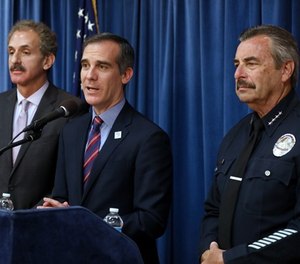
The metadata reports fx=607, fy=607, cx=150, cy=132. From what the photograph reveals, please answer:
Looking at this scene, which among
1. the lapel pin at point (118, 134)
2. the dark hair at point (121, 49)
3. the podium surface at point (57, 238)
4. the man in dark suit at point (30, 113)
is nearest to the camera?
the podium surface at point (57, 238)

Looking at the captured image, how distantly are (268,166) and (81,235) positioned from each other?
1.22 meters

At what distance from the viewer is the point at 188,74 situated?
3438 mm

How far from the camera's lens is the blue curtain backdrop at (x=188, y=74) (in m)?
3.22

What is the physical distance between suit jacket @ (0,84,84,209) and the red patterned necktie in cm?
33

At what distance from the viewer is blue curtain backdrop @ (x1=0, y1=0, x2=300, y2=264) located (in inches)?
127

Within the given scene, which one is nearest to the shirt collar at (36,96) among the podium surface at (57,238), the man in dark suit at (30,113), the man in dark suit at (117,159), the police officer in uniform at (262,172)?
the man in dark suit at (30,113)

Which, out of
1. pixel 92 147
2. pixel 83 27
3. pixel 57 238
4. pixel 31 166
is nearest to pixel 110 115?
pixel 92 147

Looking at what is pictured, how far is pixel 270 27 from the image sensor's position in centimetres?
261

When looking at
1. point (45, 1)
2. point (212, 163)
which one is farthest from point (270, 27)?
point (45, 1)

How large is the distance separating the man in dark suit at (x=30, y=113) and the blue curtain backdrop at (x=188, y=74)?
0.53 m

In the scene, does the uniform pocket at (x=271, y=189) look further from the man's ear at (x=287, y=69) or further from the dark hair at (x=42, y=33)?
the dark hair at (x=42, y=33)

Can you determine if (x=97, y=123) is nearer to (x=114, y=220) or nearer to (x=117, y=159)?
(x=117, y=159)

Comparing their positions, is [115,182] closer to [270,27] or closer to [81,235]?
[270,27]

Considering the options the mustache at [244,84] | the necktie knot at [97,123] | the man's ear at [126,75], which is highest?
the man's ear at [126,75]
